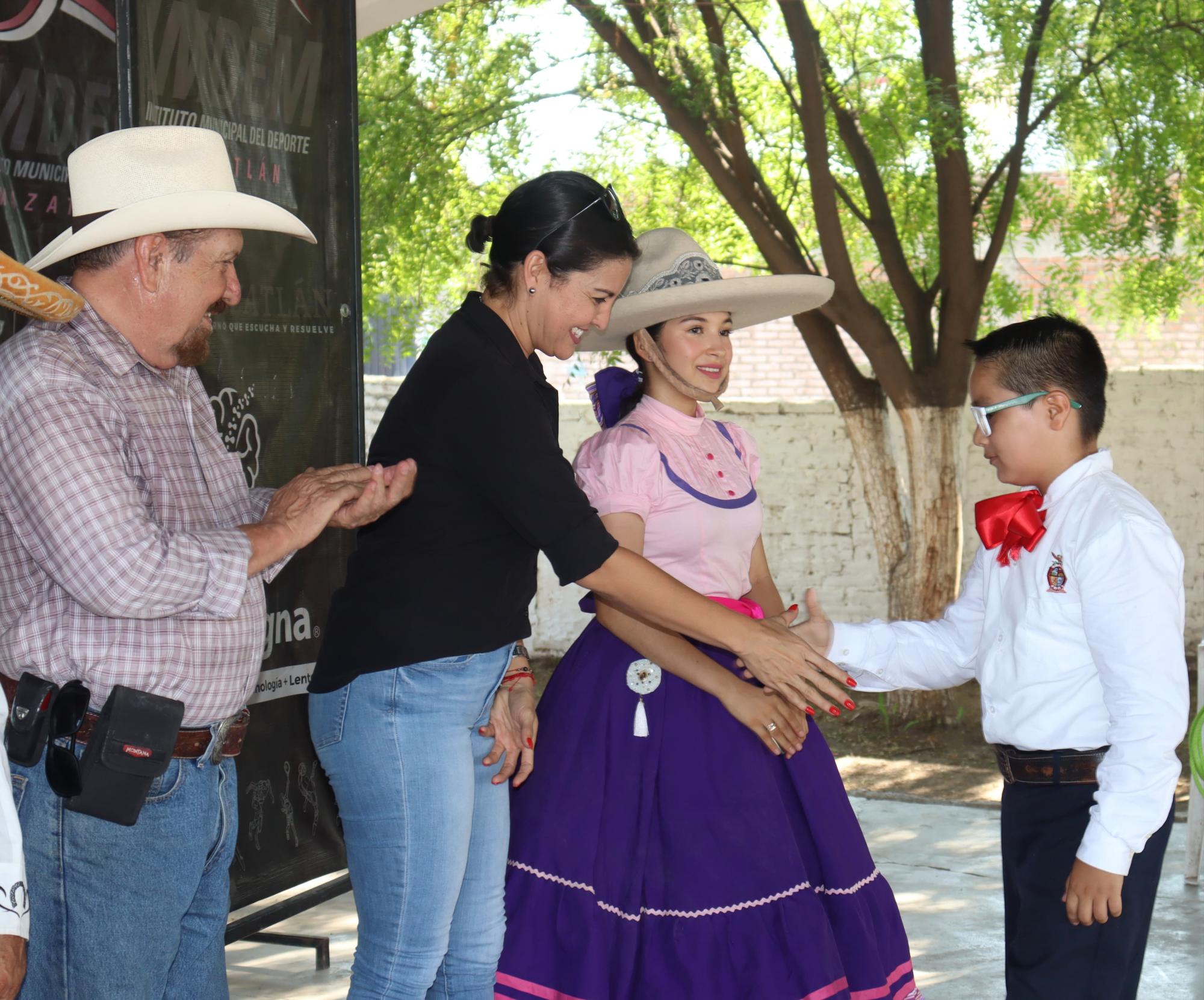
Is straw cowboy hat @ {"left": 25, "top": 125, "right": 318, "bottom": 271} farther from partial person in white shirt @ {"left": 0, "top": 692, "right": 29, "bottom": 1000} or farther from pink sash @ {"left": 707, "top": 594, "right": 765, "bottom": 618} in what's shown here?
pink sash @ {"left": 707, "top": 594, "right": 765, "bottom": 618}

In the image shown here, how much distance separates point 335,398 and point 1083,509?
2.08m

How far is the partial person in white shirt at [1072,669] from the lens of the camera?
2199 millimetres

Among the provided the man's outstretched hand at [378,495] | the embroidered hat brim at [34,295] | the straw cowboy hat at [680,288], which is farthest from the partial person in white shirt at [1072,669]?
the embroidered hat brim at [34,295]

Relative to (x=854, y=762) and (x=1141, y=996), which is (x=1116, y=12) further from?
(x=1141, y=996)

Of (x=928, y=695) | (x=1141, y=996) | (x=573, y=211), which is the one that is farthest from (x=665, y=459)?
(x=928, y=695)

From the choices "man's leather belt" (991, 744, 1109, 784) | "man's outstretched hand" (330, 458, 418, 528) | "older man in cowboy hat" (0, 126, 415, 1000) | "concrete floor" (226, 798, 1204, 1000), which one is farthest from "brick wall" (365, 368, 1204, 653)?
"older man in cowboy hat" (0, 126, 415, 1000)

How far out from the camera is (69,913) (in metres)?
1.87

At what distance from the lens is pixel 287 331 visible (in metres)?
3.52

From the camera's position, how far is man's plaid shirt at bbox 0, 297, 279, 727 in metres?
1.79

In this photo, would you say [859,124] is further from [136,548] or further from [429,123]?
[136,548]

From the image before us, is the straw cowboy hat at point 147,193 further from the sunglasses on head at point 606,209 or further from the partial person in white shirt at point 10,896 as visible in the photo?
the partial person in white shirt at point 10,896

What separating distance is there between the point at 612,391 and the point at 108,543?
143cm

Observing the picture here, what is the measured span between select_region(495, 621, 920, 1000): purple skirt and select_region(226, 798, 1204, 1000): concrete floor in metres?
1.28

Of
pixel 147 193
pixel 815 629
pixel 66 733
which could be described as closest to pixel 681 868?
pixel 815 629
